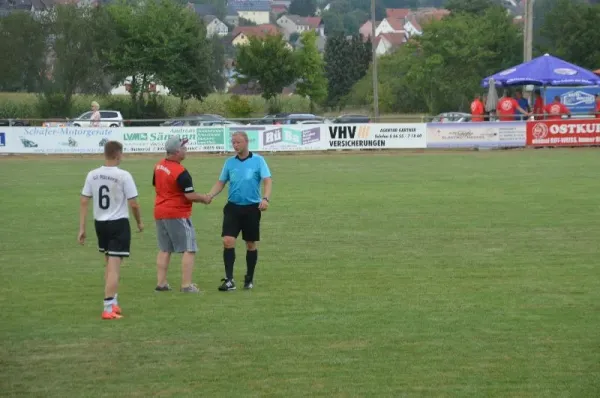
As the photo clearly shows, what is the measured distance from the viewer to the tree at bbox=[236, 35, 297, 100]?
74.9 metres

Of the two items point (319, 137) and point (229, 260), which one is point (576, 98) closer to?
point (319, 137)

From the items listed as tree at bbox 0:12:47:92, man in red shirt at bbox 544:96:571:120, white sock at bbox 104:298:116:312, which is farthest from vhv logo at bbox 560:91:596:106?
white sock at bbox 104:298:116:312

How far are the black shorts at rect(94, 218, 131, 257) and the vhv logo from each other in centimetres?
3746

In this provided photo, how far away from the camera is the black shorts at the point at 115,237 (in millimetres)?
10656

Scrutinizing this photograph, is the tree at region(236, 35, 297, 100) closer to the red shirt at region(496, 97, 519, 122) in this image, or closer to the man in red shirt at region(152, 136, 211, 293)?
the red shirt at region(496, 97, 519, 122)

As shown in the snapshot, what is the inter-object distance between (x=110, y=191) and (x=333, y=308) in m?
2.46

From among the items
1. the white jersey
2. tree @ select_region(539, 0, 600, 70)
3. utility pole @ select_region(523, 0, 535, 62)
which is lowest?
the white jersey

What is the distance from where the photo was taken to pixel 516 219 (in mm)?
18672

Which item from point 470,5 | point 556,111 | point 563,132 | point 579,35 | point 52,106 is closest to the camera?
point 563,132

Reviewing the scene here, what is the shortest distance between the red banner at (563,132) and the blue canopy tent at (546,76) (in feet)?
10.1

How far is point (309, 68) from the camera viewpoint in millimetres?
79375

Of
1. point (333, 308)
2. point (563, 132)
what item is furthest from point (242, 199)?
point (563, 132)

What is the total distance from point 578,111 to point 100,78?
33805 mm

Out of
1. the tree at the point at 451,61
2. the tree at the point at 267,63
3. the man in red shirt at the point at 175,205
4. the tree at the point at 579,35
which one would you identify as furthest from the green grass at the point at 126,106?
the man in red shirt at the point at 175,205
